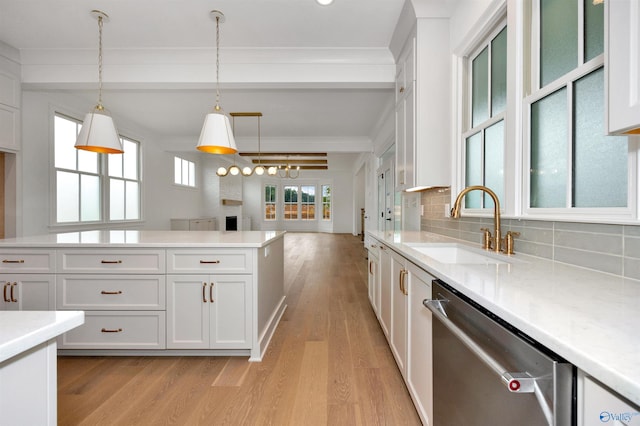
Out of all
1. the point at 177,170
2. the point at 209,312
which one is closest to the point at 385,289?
the point at 209,312

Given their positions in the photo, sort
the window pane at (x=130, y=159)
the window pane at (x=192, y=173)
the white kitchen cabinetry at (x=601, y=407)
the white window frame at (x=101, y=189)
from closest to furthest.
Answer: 1. the white kitchen cabinetry at (x=601, y=407)
2. the white window frame at (x=101, y=189)
3. the window pane at (x=130, y=159)
4. the window pane at (x=192, y=173)

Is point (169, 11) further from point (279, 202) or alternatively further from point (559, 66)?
point (279, 202)

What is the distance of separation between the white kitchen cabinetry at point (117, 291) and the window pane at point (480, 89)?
2.52 m

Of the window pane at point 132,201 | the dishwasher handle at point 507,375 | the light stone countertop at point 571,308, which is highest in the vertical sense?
the window pane at point 132,201

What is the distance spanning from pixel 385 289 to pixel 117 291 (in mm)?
2025

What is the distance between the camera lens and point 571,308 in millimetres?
721

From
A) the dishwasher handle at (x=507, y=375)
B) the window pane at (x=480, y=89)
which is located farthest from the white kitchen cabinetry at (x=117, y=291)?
the window pane at (x=480, y=89)

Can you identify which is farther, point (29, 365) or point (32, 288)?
point (32, 288)

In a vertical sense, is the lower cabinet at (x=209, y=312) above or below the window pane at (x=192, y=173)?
below

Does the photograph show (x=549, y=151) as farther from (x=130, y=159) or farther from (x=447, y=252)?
(x=130, y=159)

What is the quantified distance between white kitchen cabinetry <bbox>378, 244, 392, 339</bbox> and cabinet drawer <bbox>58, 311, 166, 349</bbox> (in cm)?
168

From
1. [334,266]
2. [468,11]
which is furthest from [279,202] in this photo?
[468,11]

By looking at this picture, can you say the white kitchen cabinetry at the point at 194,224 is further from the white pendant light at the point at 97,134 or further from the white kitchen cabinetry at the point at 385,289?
the white kitchen cabinetry at the point at 385,289

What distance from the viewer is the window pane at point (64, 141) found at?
4.14m
